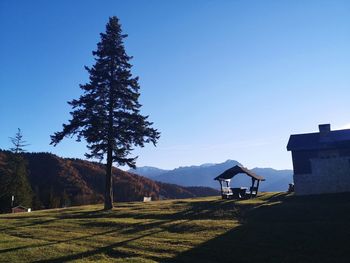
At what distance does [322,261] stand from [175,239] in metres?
7.85

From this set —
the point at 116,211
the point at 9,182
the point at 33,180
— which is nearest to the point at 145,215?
the point at 116,211

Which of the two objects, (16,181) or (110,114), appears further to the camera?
(16,181)

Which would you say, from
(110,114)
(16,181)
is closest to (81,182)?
(16,181)

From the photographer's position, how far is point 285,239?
1817 cm

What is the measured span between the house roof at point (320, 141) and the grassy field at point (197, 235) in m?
6.63

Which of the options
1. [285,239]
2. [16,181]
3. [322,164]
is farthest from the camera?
[16,181]

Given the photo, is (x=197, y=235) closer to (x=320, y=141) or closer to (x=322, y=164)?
(x=322, y=164)

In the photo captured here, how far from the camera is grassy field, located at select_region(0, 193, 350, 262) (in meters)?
16.5

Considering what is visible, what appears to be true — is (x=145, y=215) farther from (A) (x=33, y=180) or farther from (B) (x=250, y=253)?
(A) (x=33, y=180)

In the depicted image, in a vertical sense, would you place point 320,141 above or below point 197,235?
above

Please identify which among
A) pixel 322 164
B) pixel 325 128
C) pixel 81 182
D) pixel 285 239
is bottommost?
pixel 285 239

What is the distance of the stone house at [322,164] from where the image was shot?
34.4 meters

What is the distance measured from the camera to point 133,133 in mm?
36438

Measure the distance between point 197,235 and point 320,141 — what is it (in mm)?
20742
